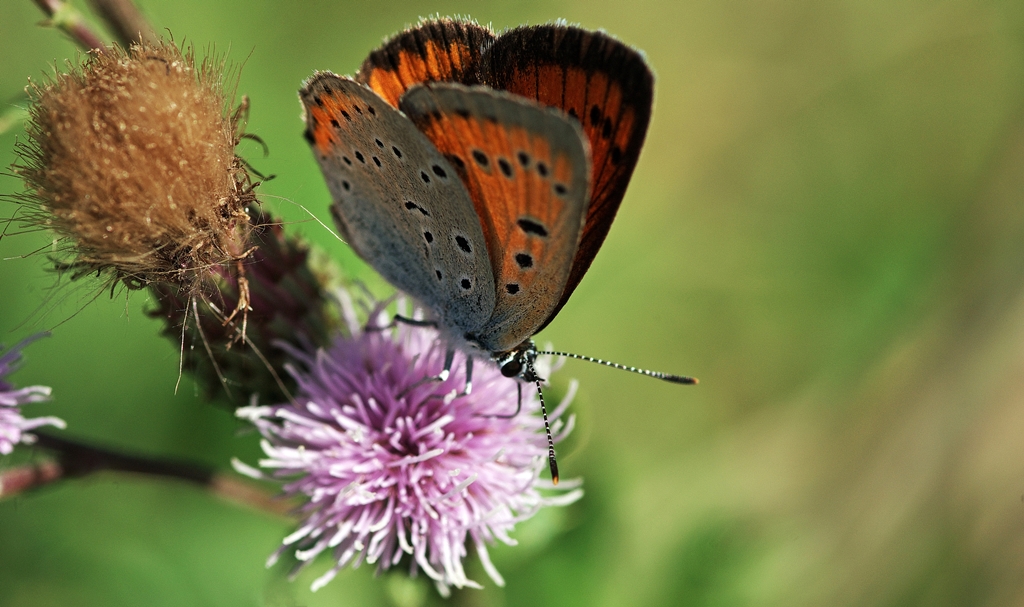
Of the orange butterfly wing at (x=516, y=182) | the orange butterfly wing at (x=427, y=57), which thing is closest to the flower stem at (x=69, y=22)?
the orange butterfly wing at (x=427, y=57)

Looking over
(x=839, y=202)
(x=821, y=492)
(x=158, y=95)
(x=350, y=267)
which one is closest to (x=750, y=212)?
(x=839, y=202)

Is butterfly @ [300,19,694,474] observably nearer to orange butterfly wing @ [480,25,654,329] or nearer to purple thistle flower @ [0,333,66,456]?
orange butterfly wing @ [480,25,654,329]

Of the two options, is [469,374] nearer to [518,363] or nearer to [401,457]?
[518,363]

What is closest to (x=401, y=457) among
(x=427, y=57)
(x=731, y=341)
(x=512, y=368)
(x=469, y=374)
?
(x=469, y=374)

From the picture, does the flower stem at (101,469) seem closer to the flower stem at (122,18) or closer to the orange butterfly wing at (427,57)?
the flower stem at (122,18)

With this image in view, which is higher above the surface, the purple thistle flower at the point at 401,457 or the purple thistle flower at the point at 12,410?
the purple thistle flower at the point at 12,410

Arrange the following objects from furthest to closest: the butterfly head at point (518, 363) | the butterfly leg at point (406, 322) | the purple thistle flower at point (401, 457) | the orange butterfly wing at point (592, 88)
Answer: the butterfly leg at point (406, 322) < the butterfly head at point (518, 363) < the purple thistle flower at point (401, 457) < the orange butterfly wing at point (592, 88)

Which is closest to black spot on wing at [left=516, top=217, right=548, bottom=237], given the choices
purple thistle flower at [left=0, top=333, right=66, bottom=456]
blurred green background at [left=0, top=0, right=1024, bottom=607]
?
blurred green background at [left=0, top=0, right=1024, bottom=607]
